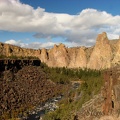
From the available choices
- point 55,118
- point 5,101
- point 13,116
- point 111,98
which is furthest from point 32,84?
point 111,98

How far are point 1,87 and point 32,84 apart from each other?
2338cm

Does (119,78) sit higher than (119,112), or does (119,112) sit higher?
(119,78)

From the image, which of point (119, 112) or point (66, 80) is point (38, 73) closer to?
point (66, 80)

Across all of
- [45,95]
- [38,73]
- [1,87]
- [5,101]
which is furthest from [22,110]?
[38,73]

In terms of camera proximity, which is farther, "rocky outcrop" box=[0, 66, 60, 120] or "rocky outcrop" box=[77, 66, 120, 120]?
"rocky outcrop" box=[0, 66, 60, 120]

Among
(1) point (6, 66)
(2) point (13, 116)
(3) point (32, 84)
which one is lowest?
(2) point (13, 116)

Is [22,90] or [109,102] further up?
[109,102]

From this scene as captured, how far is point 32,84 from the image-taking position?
124m

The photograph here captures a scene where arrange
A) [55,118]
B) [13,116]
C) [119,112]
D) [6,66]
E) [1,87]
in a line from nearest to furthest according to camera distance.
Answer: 1. [119,112]
2. [55,118]
3. [13,116]
4. [1,87]
5. [6,66]

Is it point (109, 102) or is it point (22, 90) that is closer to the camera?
point (109, 102)

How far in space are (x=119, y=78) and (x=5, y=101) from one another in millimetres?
59220

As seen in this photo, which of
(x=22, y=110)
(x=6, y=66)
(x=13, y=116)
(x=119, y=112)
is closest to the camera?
(x=119, y=112)

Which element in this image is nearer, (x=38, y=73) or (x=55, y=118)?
(x=55, y=118)

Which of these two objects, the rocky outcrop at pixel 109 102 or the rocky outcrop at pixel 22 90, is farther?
the rocky outcrop at pixel 22 90
